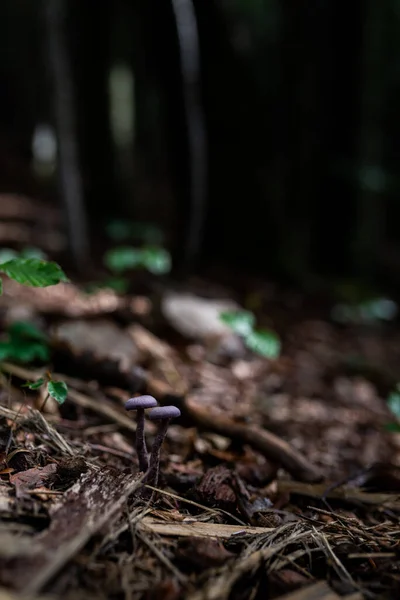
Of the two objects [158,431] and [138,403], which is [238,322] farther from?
[138,403]

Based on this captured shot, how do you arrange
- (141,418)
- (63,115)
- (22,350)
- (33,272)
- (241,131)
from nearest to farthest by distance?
(141,418), (33,272), (22,350), (63,115), (241,131)

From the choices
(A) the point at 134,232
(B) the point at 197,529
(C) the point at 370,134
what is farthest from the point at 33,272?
(C) the point at 370,134

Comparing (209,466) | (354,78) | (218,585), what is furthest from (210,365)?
(354,78)

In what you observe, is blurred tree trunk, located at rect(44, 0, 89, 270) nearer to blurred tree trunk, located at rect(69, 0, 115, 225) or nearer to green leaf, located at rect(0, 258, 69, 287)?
blurred tree trunk, located at rect(69, 0, 115, 225)

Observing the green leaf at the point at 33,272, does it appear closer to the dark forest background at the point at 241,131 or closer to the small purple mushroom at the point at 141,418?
the small purple mushroom at the point at 141,418

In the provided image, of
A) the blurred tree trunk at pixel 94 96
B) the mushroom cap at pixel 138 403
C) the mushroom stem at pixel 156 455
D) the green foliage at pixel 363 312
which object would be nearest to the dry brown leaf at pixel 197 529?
the mushroom stem at pixel 156 455

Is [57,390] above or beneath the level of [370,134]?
beneath
